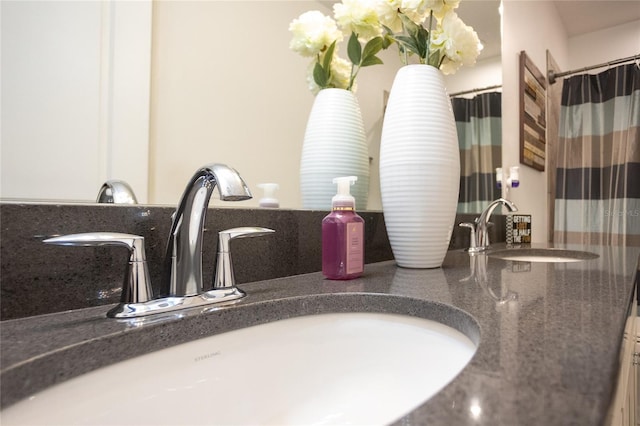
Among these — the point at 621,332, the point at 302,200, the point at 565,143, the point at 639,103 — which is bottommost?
the point at 621,332

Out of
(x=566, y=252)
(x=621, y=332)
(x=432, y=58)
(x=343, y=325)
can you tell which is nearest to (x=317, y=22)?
(x=432, y=58)

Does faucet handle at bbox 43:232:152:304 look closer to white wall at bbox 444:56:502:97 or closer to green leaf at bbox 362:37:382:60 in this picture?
green leaf at bbox 362:37:382:60

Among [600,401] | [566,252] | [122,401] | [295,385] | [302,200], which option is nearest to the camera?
[600,401]

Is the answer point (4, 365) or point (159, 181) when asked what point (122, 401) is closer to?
point (4, 365)

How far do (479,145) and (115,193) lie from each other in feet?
4.66

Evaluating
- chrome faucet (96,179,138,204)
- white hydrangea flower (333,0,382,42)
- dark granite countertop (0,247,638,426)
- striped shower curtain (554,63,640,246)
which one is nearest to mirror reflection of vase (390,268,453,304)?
dark granite countertop (0,247,638,426)

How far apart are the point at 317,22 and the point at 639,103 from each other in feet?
7.08

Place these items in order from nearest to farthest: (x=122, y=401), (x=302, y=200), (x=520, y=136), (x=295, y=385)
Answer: (x=122, y=401)
(x=295, y=385)
(x=302, y=200)
(x=520, y=136)

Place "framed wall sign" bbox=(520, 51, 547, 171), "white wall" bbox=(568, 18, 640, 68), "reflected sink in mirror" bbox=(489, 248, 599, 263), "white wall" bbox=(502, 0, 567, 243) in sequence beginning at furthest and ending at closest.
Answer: "white wall" bbox=(568, 18, 640, 68)
"framed wall sign" bbox=(520, 51, 547, 171)
"white wall" bbox=(502, 0, 567, 243)
"reflected sink in mirror" bbox=(489, 248, 599, 263)

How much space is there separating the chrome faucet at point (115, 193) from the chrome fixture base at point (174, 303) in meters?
0.23

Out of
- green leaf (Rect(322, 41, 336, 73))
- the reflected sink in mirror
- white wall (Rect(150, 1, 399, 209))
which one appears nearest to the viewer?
white wall (Rect(150, 1, 399, 209))

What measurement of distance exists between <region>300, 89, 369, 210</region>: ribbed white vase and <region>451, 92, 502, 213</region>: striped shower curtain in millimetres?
639

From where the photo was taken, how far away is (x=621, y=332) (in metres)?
0.34

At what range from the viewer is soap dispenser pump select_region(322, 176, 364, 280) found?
2.08 ft
